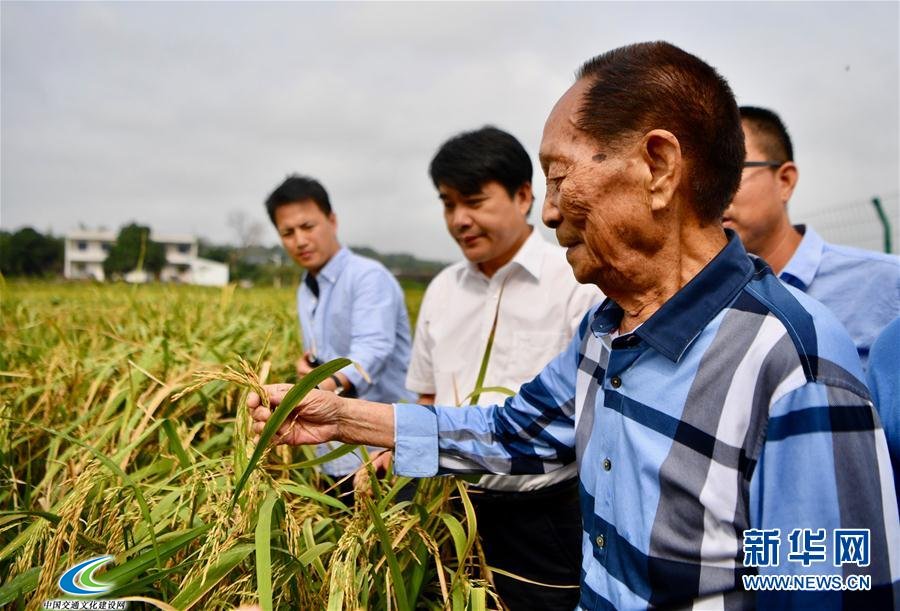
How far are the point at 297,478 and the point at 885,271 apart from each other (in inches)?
77.9

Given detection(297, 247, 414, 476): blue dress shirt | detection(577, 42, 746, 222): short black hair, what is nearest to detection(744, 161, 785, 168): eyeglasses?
detection(577, 42, 746, 222): short black hair

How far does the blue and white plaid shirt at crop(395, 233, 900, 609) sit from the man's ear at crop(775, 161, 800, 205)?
1.41m

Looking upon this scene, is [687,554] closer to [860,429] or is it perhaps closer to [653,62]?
[860,429]

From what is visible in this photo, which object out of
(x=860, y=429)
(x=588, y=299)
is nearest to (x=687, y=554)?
(x=860, y=429)

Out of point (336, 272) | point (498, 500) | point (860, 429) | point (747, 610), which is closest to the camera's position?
point (860, 429)

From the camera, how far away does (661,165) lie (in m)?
0.94

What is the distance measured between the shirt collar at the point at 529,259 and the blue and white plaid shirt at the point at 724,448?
36.5 inches

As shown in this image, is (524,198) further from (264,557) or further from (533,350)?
(264,557)

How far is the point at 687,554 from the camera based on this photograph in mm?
863

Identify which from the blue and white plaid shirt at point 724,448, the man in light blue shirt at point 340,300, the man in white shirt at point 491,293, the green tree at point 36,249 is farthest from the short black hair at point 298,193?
the green tree at point 36,249

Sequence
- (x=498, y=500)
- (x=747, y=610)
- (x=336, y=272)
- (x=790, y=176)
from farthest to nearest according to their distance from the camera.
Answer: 1. (x=336, y=272)
2. (x=790, y=176)
3. (x=498, y=500)
4. (x=747, y=610)

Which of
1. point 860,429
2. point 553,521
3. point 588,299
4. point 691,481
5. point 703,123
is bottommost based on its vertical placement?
point 553,521

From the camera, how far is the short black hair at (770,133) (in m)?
2.12

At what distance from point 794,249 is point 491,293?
1.12 meters
